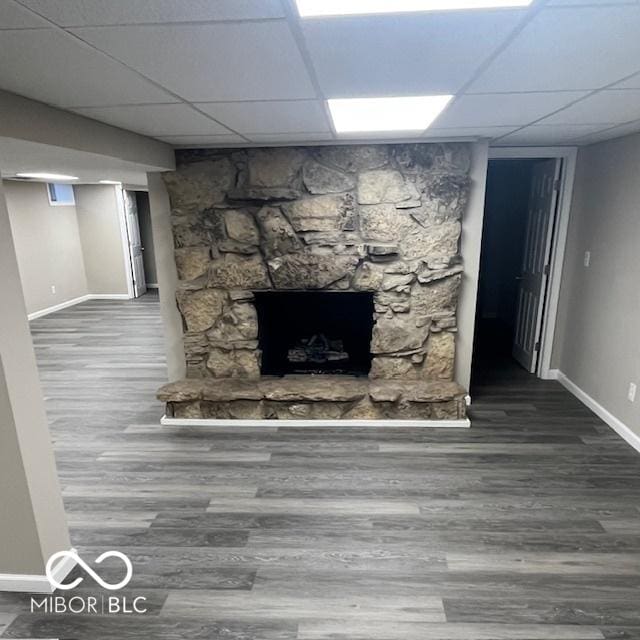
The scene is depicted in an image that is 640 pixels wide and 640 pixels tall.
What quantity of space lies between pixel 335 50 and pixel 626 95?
138cm

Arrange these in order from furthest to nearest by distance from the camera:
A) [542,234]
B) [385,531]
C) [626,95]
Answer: [542,234]
[385,531]
[626,95]

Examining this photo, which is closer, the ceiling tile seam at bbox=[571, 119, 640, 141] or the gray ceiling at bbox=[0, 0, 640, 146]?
the gray ceiling at bbox=[0, 0, 640, 146]

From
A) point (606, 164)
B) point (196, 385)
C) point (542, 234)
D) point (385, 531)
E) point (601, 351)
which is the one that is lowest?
point (385, 531)

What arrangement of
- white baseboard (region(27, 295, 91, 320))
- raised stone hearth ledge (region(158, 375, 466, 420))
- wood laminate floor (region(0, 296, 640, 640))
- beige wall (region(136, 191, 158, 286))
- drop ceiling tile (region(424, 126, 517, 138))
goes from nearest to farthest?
wood laminate floor (region(0, 296, 640, 640))
drop ceiling tile (region(424, 126, 517, 138))
raised stone hearth ledge (region(158, 375, 466, 420))
white baseboard (region(27, 295, 91, 320))
beige wall (region(136, 191, 158, 286))

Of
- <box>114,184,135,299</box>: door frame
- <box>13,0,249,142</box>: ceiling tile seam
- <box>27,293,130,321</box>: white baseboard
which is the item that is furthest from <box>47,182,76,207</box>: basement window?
<box>13,0,249,142</box>: ceiling tile seam

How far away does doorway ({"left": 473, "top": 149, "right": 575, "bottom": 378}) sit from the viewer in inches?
151

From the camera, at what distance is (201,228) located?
10.7 ft

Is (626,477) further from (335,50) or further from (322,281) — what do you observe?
(335,50)

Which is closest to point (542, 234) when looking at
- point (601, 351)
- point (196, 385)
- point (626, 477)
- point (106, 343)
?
point (601, 351)

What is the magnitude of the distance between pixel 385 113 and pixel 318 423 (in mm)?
2207

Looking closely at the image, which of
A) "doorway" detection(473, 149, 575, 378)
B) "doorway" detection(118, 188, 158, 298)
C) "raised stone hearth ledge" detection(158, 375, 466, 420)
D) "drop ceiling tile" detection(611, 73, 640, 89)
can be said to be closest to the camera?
"drop ceiling tile" detection(611, 73, 640, 89)

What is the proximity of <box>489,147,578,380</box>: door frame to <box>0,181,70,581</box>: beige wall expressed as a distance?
346 cm

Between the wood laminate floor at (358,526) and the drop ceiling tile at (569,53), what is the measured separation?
6.71 feet

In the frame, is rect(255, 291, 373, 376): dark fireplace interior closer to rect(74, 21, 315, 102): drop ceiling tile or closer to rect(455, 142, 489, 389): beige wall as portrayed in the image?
rect(455, 142, 489, 389): beige wall
